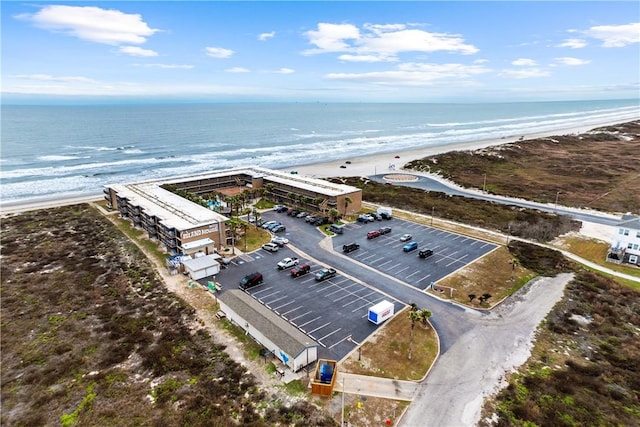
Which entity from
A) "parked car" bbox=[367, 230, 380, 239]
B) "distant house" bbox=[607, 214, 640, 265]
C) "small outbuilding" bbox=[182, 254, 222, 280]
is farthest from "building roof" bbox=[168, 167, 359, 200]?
"distant house" bbox=[607, 214, 640, 265]

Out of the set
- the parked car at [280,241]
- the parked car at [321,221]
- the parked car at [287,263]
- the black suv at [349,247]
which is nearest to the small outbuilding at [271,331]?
the parked car at [287,263]

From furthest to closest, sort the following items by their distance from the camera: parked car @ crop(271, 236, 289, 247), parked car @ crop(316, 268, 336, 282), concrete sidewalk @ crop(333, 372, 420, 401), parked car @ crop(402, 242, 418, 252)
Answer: parked car @ crop(271, 236, 289, 247) < parked car @ crop(402, 242, 418, 252) < parked car @ crop(316, 268, 336, 282) < concrete sidewalk @ crop(333, 372, 420, 401)

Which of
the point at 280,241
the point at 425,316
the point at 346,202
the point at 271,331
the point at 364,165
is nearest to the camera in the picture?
the point at 271,331

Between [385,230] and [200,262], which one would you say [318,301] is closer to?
[200,262]

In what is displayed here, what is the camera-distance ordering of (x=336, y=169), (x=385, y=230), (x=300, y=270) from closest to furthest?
(x=300, y=270) → (x=385, y=230) → (x=336, y=169)

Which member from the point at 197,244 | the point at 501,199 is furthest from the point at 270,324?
the point at 501,199

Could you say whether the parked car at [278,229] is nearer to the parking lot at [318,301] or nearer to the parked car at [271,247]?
the parked car at [271,247]

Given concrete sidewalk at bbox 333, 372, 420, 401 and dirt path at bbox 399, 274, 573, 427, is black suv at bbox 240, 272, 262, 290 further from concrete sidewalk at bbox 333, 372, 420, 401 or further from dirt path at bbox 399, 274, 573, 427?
dirt path at bbox 399, 274, 573, 427
